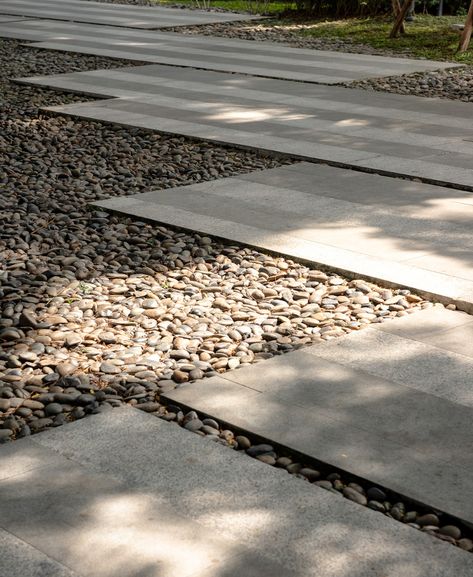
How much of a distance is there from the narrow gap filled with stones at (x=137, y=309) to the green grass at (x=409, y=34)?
20.2 feet

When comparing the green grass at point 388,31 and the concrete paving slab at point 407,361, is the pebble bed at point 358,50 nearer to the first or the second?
the green grass at point 388,31

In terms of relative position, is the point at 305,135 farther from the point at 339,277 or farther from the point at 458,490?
the point at 458,490

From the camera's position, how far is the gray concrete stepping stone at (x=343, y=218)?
15.5 feet

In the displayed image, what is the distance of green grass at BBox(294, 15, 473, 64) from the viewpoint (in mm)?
11933

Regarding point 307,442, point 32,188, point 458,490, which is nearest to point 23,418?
point 307,442

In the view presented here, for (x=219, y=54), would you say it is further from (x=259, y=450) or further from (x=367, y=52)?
(x=259, y=450)

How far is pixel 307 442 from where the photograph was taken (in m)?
3.16

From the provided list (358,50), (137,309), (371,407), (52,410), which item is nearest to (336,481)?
(371,407)

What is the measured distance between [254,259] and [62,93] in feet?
17.2

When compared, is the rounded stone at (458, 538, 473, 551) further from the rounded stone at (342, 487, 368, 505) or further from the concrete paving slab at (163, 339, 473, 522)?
the rounded stone at (342, 487, 368, 505)

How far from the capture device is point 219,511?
2803 mm

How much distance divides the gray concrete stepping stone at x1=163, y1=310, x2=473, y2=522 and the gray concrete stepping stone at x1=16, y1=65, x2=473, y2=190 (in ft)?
8.85

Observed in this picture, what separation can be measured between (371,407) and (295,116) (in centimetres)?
526

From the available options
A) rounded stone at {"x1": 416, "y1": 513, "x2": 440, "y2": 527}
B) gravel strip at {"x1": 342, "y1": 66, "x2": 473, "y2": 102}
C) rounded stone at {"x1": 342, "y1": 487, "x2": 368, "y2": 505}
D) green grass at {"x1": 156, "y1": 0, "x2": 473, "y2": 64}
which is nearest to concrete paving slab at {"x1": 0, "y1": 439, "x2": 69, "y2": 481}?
rounded stone at {"x1": 342, "y1": 487, "x2": 368, "y2": 505}
